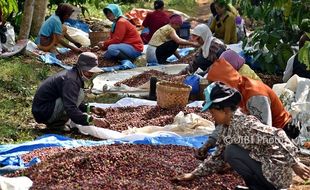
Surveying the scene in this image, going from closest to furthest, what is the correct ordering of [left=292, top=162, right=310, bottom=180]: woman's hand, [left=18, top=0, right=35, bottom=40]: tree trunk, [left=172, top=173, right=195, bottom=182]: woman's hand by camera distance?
[left=292, top=162, right=310, bottom=180]: woman's hand < [left=172, top=173, right=195, bottom=182]: woman's hand < [left=18, top=0, right=35, bottom=40]: tree trunk

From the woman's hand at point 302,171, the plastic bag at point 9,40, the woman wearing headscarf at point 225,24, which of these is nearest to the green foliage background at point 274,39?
the woman wearing headscarf at point 225,24

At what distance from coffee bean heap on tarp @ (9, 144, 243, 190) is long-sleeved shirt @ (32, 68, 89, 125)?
1.07 meters

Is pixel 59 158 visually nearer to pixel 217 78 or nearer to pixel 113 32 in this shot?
pixel 217 78

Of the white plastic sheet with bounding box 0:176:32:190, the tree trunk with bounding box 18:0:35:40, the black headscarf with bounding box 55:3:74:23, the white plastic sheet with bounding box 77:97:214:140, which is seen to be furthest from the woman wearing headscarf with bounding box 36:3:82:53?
the white plastic sheet with bounding box 0:176:32:190

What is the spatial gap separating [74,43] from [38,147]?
548cm

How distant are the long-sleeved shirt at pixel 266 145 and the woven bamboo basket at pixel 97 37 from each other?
7.33 meters

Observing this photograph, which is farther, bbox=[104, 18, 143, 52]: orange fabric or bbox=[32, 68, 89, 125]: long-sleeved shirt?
bbox=[104, 18, 143, 52]: orange fabric

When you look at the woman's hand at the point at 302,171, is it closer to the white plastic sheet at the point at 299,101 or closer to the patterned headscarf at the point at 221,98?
the patterned headscarf at the point at 221,98

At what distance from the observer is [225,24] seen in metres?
10.5

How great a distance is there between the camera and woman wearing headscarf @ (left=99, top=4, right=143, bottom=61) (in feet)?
32.7

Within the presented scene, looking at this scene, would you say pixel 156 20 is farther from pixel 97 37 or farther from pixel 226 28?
pixel 226 28

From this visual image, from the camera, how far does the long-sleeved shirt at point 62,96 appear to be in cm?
608

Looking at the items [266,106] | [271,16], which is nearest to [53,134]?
[266,106]

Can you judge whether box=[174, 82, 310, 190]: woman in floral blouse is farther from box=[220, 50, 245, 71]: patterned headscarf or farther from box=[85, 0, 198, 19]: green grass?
box=[85, 0, 198, 19]: green grass
